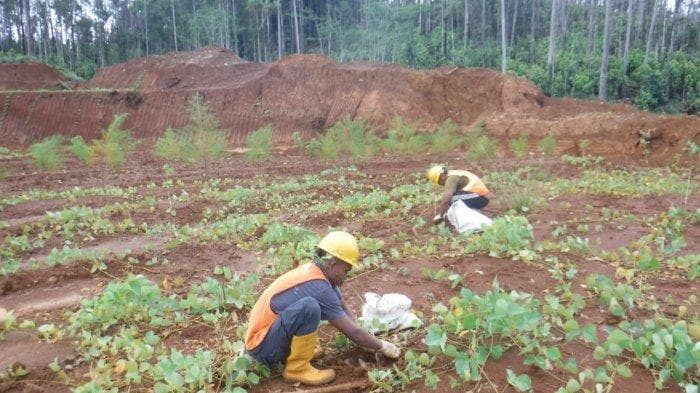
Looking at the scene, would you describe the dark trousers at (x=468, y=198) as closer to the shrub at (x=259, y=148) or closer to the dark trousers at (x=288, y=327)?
the dark trousers at (x=288, y=327)

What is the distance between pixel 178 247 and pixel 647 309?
5602 mm

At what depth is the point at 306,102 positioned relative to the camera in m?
25.4

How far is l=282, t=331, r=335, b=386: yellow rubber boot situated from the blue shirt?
0.60ft

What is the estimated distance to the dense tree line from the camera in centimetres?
3528

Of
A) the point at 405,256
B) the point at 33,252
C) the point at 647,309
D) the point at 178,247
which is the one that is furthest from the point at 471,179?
the point at 33,252

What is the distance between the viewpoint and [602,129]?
17.0 metres

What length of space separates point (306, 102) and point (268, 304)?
2256 cm

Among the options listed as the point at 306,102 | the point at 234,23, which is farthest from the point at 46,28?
the point at 306,102

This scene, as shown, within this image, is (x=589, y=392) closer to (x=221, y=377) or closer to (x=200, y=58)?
(x=221, y=377)

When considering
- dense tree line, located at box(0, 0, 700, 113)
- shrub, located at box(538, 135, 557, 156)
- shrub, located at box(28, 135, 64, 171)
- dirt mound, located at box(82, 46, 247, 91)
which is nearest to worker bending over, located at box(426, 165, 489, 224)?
shrub, located at box(538, 135, 557, 156)

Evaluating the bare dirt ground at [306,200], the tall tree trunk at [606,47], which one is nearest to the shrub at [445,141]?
the bare dirt ground at [306,200]

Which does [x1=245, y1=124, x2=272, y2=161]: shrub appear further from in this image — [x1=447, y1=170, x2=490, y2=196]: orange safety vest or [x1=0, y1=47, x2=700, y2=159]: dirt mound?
[x1=447, y1=170, x2=490, y2=196]: orange safety vest

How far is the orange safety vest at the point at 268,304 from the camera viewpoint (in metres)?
3.49

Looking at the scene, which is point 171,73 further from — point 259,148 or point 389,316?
point 389,316
